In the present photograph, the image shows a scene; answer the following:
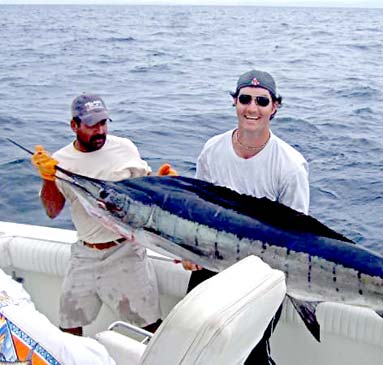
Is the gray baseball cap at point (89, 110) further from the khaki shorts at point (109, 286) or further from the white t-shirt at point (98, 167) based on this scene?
the khaki shorts at point (109, 286)

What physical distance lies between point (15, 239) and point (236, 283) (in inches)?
96.5

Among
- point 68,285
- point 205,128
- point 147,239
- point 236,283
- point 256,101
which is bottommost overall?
point 205,128

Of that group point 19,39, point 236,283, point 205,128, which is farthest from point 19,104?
point 19,39

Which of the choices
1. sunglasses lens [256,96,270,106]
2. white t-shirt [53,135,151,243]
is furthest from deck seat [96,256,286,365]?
white t-shirt [53,135,151,243]

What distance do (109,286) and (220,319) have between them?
1.91m

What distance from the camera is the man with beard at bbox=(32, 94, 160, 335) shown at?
3182 millimetres

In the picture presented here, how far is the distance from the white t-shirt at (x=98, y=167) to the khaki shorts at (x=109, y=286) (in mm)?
96

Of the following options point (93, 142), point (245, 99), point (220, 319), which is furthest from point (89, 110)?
point (220, 319)

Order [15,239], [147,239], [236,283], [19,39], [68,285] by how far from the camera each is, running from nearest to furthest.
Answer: [236,283], [147,239], [68,285], [15,239], [19,39]

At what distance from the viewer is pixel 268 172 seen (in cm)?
288

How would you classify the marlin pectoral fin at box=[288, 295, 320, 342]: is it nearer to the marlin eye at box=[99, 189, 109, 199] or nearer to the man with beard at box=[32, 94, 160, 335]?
the marlin eye at box=[99, 189, 109, 199]

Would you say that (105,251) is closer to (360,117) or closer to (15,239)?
(15,239)

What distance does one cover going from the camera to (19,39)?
26.5 metres

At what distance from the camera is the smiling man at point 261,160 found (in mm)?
2855
